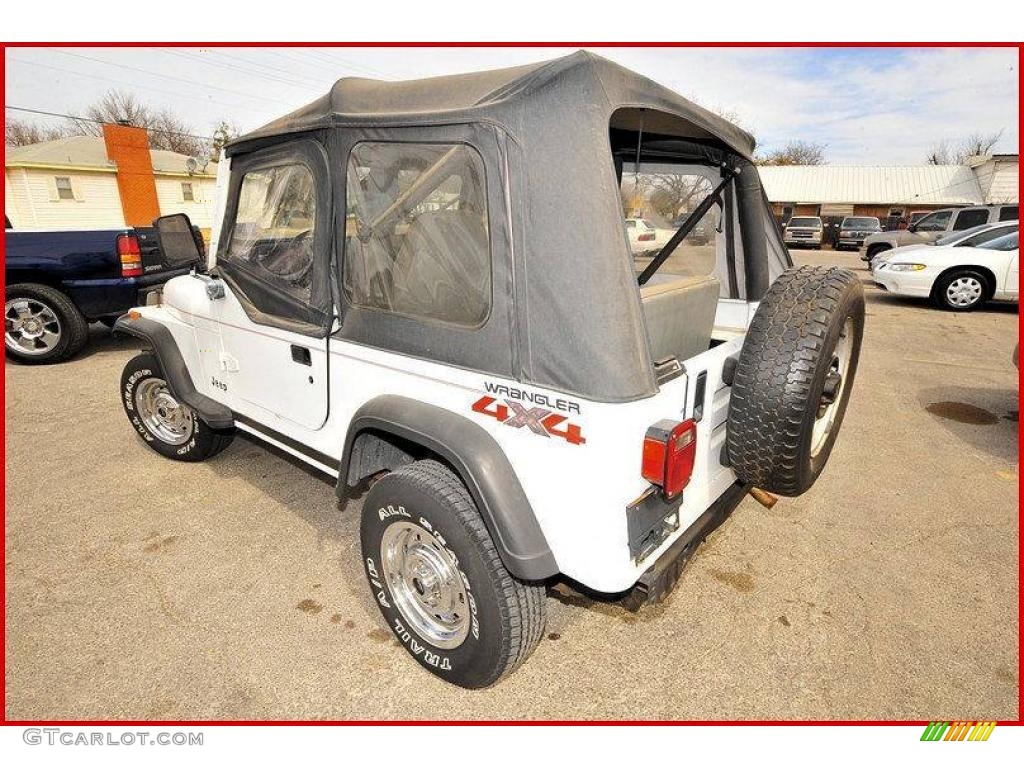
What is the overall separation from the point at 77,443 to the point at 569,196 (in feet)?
16.1

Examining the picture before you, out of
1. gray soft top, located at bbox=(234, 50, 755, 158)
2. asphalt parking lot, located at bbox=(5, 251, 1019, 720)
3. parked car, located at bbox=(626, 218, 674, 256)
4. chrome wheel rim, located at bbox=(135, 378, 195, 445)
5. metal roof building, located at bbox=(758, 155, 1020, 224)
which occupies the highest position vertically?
metal roof building, located at bbox=(758, 155, 1020, 224)

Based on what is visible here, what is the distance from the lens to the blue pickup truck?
6.72 meters

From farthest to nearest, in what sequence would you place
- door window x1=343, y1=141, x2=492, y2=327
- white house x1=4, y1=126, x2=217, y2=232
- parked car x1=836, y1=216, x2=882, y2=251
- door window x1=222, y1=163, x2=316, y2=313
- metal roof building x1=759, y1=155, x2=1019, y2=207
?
1. metal roof building x1=759, y1=155, x2=1019, y2=207
2. parked car x1=836, y1=216, x2=882, y2=251
3. white house x1=4, y1=126, x2=217, y2=232
4. door window x1=222, y1=163, x2=316, y2=313
5. door window x1=343, y1=141, x2=492, y2=327

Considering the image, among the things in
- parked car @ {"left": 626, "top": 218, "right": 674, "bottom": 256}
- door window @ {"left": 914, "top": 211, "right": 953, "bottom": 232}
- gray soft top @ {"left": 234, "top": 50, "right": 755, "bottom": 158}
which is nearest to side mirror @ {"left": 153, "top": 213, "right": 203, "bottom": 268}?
gray soft top @ {"left": 234, "top": 50, "right": 755, "bottom": 158}

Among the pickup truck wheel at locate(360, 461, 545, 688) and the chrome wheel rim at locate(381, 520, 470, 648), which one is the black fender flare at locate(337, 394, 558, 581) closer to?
the pickup truck wheel at locate(360, 461, 545, 688)

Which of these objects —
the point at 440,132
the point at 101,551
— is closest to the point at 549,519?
the point at 440,132

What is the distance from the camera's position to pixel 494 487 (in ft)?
6.43

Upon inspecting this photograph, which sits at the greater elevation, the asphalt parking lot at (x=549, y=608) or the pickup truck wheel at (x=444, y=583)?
the pickup truck wheel at (x=444, y=583)

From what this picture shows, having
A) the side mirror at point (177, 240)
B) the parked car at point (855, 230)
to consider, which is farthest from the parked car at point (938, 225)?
the side mirror at point (177, 240)

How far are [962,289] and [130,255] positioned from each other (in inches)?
517

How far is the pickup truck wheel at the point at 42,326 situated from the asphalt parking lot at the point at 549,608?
320cm

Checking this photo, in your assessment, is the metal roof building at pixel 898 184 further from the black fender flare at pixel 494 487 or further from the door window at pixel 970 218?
the black fender flare at pixel 494 487

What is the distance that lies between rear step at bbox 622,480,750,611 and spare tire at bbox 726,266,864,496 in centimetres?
27

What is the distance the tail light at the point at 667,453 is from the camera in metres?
1.84
